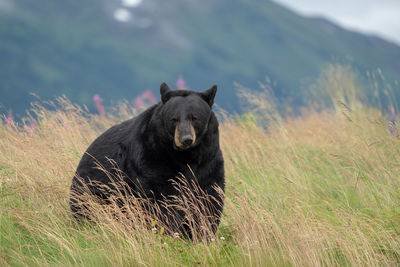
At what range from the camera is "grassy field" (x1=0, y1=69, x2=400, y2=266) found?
302cm

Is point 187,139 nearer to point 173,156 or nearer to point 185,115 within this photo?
point 185,115

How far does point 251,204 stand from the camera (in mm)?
4188

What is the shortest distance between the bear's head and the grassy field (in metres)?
0.62

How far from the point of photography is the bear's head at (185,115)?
11.6 ft

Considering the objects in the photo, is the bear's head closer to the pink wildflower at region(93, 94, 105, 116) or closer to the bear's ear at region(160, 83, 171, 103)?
the bear's ear at region(160, 83, 171, 103)

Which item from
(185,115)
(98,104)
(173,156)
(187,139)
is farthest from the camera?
(98,104)

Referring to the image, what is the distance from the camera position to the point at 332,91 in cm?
Answer: 827

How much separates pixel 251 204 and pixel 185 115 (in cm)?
117

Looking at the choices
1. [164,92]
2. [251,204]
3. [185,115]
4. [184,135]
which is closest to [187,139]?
[184,135]

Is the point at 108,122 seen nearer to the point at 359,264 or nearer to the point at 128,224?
the point at 128,224

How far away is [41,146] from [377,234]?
4.11 meters

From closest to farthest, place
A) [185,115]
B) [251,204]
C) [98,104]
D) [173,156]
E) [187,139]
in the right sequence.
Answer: [187,139]
[185,115]
[173,156]
[251,204]
[98,104]

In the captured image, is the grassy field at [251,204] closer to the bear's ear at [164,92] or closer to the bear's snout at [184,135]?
the bear's snout at [184,135]

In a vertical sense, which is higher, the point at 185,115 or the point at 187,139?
the point at 185,115
